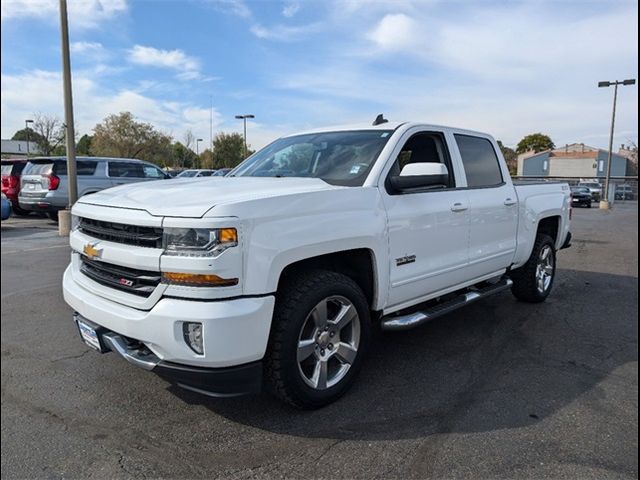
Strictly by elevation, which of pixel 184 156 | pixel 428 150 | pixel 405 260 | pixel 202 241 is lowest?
pixel 405 260

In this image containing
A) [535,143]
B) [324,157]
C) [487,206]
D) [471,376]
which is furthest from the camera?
[535,143]

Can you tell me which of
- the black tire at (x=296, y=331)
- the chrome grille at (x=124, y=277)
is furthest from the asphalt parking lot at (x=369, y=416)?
the chrome grille at (x=124, y=277)

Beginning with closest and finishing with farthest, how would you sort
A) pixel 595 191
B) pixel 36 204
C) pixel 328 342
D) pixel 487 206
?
1. pixel 328 342
2. pixel 487 206
3. pixel 36 204
4. pixel 595 191

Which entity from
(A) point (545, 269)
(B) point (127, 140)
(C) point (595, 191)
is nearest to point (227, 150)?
(B) point (127, 140)

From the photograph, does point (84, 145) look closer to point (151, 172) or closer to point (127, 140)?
point (127, 140)

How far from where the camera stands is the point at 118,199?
122 inches

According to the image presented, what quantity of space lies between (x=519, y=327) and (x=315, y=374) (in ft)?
8.80

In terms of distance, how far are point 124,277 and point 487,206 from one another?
328cm

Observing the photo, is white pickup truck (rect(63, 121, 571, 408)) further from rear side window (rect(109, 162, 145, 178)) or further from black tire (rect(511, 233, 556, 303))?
rear side window (rect(109, 162, 145, 178))

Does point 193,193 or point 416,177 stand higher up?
point 416,177

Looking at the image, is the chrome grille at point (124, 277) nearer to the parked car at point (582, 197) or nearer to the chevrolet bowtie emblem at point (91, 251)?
the chevrolet bowtie emblem at point (91, 251)

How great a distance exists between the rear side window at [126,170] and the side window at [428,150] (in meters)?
11.9

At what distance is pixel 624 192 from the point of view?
36.8 meters

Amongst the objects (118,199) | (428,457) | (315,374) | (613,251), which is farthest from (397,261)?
(613,251)
